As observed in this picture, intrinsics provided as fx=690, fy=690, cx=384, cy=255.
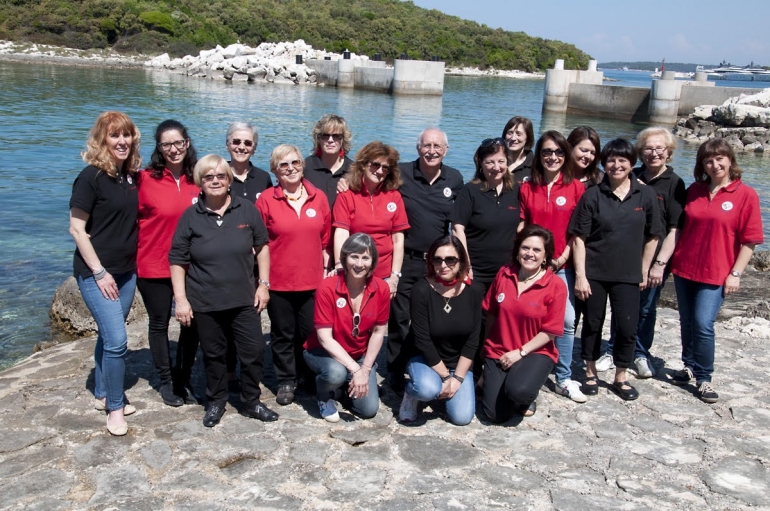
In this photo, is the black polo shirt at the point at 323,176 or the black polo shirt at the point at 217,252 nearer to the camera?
the black polo shirt at the point at 217,252

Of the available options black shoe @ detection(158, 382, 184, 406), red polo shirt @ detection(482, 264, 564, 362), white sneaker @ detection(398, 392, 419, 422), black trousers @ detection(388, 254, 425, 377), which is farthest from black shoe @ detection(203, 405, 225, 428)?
red polo shirt @ detection(482, 264, 564, 362)

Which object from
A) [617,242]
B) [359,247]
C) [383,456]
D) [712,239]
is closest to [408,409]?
[383,456]

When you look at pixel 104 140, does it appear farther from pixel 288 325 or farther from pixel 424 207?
pixel 424 207

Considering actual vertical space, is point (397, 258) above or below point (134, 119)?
above

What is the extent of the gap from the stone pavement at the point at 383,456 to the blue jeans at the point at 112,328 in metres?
0.30

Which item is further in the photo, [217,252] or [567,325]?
[567,325]

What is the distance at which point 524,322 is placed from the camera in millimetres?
4805

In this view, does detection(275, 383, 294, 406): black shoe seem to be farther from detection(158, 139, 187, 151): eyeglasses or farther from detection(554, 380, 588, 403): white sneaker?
detection(554, 380, 588, 403): white sneaker

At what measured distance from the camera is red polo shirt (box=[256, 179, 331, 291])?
4.69 metres

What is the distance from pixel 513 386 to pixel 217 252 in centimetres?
215

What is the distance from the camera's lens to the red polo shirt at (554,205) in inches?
200

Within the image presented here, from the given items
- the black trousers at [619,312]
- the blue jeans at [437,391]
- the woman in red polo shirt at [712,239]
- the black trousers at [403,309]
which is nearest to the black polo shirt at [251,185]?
the black trousers at [403,309]

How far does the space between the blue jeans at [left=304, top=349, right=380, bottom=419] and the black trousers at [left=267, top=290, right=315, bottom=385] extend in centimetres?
21

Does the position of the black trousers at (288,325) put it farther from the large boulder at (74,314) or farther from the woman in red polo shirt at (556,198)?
the large boulder at (74,314)
